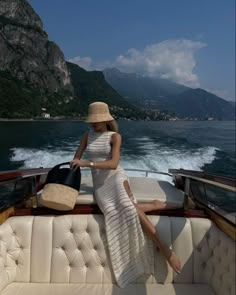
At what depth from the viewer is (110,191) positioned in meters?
2.96

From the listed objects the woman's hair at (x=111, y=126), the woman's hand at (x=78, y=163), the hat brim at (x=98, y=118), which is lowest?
the woman's hand at (x=78, y=163)

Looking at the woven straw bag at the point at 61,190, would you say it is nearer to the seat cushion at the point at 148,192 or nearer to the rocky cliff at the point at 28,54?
the seat cushion at the point at 148,192

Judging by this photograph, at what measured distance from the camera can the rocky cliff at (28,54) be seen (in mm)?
121812

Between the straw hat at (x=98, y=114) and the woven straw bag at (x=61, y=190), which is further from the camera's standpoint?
the straw hat at (x=98, y=114)

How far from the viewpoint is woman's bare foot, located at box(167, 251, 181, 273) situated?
2801 mm

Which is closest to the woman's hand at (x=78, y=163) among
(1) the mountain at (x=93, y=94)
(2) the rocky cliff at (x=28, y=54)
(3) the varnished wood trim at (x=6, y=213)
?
(3) the varnished wood trim at (x=6, y=213)

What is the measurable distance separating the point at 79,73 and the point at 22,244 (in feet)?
548

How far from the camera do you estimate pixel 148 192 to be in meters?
3.42

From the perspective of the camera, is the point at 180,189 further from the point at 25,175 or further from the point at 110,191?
the point at 25,175

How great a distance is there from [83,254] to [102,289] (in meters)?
0.33

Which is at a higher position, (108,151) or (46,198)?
(108,151)

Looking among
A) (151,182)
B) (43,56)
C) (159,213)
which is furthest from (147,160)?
(43,56)

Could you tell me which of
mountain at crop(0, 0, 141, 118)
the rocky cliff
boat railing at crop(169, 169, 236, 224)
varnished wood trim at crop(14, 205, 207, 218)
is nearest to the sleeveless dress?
varnished wood trim at crop(14, 205, 207, 218)

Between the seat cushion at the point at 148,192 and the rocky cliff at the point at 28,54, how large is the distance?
12399 cm
